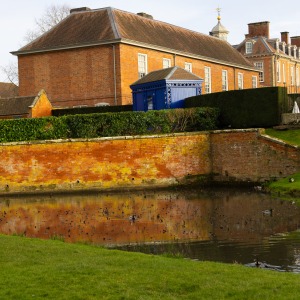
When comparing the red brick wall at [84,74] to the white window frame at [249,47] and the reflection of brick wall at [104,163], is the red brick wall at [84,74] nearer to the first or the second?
the reflection of brick wall at [104,163]

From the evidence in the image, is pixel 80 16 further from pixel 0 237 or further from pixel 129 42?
pixel 0 237

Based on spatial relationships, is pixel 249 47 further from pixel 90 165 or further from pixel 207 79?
pixel 90 165

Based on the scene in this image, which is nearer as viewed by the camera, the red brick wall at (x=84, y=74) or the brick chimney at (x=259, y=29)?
the red brick wall at (x=84, y=74)

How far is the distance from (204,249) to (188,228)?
2.50 m

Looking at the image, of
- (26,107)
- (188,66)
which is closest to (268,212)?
(26,107)

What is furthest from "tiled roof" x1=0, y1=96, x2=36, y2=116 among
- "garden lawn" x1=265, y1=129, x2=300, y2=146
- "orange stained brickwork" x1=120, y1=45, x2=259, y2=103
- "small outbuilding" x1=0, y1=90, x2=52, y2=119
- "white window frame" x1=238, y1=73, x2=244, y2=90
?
"white window frame" x1=238, y1=73, x2=244, y2=90

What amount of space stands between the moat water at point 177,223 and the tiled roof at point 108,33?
55.6ft

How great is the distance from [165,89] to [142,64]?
354 inches

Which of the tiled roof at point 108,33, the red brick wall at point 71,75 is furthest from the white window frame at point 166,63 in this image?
the red brick wall at point 71,75

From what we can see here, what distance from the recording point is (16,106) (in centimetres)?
3584

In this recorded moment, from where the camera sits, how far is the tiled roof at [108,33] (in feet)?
121

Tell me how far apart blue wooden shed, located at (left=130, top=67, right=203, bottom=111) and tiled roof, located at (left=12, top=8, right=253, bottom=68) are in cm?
527

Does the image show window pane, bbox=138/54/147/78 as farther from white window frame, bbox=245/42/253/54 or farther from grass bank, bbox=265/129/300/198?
white window frame, bbox=245/42/253/54

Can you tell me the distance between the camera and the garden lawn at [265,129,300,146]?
2262 cm
